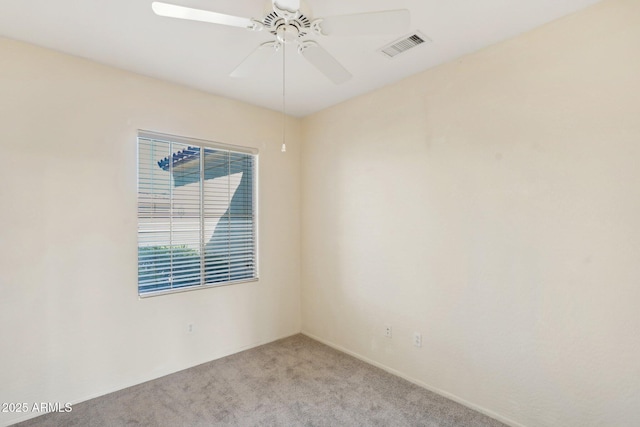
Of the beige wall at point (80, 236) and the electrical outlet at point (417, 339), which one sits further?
the electrical outlet at point (417, 339)

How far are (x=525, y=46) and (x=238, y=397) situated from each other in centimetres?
332

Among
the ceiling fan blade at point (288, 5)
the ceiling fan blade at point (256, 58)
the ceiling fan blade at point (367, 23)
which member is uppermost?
the ceiling fan blade at point (256, 58)

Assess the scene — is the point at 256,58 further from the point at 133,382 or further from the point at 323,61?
the point at 133,382

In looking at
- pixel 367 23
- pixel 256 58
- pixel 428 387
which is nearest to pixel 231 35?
pixel 256 58

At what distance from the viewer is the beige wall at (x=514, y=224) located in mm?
1719

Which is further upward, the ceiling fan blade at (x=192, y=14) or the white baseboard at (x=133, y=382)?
the ceiling fan blade at (x=192, y=14)

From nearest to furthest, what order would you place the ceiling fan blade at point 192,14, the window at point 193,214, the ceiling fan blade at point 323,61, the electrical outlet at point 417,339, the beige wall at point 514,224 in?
the ceiling fan blade at point 192,14 < the ceiling fan blade at point 323,61 < the beige wall at point 514,224 < the electrical outlet at point 417,339 < the window at point 193,214

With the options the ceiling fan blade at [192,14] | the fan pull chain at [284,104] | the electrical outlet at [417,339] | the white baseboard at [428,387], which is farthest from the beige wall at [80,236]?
the electrical outlet at [417,339]

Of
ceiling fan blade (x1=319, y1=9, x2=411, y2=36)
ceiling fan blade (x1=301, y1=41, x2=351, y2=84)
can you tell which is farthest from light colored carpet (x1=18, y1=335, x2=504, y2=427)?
ceiling fan blade (x1=319, y1=9, x2=411, y2=36)

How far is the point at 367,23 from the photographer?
137 centimetres

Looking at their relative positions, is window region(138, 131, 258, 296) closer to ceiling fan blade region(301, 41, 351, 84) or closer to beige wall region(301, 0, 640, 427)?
beige wall region(301, 0, 640, 427)

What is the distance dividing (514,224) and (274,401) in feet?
7.27

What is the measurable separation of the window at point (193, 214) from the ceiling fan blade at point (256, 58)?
4.43ft

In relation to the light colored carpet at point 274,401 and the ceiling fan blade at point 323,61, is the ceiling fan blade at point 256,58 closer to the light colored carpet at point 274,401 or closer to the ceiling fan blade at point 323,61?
the ceiling fan blade at point 323,61
